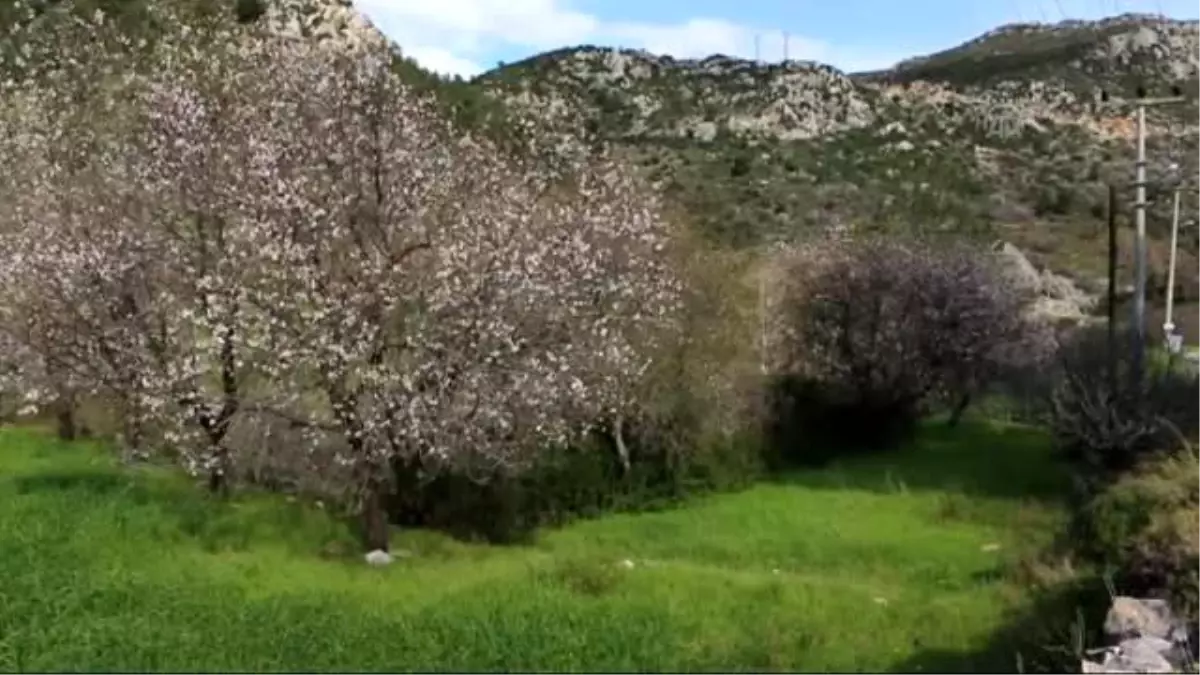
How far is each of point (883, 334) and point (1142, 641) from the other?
29.2 meters

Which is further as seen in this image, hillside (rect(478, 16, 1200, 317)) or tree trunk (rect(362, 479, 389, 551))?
hillside (rect(478, 16, 1200, 317))

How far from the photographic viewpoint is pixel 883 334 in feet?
131

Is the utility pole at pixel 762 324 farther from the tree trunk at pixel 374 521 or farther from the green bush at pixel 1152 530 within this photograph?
the tree trunk at pixel 374 521

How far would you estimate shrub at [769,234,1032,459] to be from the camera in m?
39.7

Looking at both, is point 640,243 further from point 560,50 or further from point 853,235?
point 560,50

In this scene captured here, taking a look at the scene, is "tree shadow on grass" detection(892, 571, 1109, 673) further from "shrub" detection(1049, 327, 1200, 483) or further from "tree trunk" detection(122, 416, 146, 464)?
"tree trunk" detection(122, 416, 146, 464)

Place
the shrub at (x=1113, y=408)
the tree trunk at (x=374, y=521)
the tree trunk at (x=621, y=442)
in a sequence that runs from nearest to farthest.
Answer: the tree trunk at (x=374, y=521) → the shrub at (x=1113, y=408) → the tree trunk at (x=621, y=442)

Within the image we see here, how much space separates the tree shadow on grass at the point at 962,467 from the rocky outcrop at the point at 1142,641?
1846 cm

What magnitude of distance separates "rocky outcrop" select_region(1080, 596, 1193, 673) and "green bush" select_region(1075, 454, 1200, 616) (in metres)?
0.53

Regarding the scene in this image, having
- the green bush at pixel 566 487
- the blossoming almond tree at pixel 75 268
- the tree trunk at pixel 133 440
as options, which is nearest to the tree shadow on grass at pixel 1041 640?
the green bush at pixel 566 487

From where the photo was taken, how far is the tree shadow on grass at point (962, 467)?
33.1 meters

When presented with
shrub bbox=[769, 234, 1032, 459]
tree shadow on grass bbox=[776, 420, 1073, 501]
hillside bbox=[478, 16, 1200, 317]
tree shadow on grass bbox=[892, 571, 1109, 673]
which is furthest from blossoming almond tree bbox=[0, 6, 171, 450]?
hillside bbox=[478, 16, 1200, 317]

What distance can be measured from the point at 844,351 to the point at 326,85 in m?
21.5

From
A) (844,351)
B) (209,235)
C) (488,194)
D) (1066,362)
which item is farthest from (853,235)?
(209,235)
